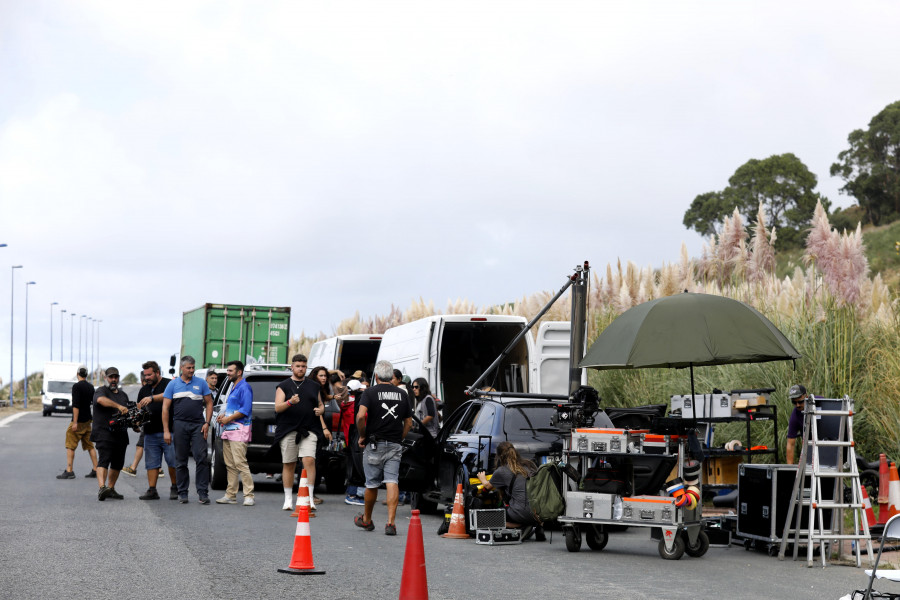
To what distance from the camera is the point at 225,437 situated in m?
15.4

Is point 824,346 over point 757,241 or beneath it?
beneath

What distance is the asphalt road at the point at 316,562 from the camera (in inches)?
337

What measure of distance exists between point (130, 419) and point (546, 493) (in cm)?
655

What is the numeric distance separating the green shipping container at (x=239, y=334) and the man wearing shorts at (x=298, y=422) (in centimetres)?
1594

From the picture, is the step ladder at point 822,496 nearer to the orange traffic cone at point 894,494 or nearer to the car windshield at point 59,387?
the orange traffic cone at point 894,494

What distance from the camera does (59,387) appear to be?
54.5m

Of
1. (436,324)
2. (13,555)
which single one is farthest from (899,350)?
(13,555)

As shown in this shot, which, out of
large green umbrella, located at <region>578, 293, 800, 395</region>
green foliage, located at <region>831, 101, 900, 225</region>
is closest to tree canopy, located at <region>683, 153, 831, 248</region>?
green foliage, located at <region>831, 101, 900, 225</region>

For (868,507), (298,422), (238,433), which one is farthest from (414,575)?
(238,433)

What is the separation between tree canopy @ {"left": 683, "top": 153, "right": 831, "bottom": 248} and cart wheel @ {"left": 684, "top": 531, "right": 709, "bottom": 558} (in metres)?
50.3

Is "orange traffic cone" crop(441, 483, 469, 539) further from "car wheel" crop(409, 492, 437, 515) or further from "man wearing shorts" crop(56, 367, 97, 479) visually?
"man wearing shorts" crop(56, 367, 97, 479)

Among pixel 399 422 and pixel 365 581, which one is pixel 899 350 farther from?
pixel 365 581

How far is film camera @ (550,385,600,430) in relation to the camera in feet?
38.8

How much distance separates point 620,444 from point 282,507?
18.3 ft
